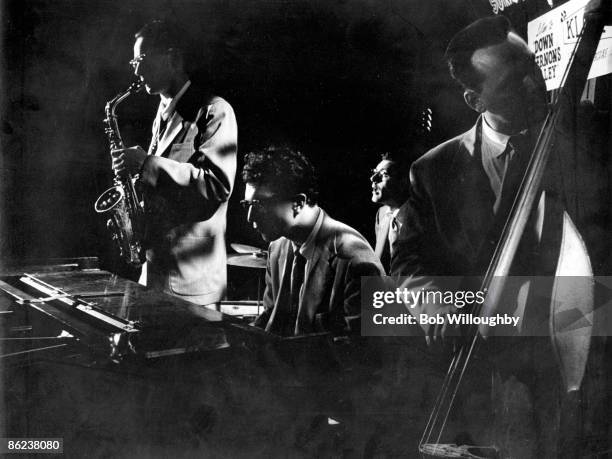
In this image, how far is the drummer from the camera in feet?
10.5

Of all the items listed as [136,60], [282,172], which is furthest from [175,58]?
[282,172]

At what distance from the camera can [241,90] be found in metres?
3.22

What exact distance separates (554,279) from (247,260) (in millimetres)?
1897

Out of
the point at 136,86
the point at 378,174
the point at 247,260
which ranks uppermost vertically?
the point at 136,86

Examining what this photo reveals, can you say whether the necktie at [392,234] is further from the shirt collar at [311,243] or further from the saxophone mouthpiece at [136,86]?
the saxophone mouthpiece at [136,86]

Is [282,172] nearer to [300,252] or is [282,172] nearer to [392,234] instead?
[300,252]

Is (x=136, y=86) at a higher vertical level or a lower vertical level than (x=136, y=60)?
lower

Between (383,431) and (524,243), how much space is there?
1435mm

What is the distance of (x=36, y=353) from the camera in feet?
10.00

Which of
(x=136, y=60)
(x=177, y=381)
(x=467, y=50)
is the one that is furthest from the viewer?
(x=467, y=50)

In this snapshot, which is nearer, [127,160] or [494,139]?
[127,160]

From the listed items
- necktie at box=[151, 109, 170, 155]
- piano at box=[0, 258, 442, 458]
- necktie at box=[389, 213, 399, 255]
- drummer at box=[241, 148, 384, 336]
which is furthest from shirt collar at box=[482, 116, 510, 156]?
necktie at box=[151, 109, 170, 155]

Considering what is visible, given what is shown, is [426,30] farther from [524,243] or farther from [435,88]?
[524,243]

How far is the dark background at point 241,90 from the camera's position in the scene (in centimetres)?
312
